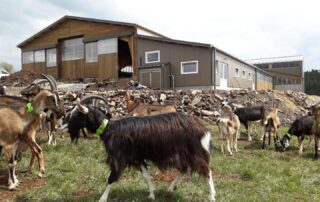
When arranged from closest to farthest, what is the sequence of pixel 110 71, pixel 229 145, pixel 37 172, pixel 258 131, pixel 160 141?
1. pixel 160 141
2. pixel 37 172
3. pixel 229 145
4. pixel 258 131
5. pixel 110 71

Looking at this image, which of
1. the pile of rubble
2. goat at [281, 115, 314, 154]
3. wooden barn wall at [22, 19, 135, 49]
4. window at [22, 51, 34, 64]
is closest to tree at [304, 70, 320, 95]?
the pile of rubble

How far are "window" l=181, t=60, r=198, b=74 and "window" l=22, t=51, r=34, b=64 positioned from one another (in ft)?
55.1

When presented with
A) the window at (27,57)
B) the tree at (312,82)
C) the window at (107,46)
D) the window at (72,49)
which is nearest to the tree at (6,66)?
the window at (27,57)

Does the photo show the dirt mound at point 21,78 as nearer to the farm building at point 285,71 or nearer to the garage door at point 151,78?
the garage door at point 151,78

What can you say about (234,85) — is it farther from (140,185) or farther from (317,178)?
(140,185)

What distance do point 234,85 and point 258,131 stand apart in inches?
544

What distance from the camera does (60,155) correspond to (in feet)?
28.9

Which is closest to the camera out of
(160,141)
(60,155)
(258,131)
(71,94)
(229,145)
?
(160,141)

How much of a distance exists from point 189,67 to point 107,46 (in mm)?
7698

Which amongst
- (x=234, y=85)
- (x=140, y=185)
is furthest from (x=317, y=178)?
(x=234, y=85)

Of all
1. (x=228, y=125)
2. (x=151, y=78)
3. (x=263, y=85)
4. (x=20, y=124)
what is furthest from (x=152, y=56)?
(x=20, y=124)

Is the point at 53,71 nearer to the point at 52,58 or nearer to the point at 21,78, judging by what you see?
the point at 52,58

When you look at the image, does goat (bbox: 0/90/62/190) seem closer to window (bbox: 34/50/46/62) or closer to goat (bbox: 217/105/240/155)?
goat (bbox: 217/105/240/155)

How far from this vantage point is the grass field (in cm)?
620
